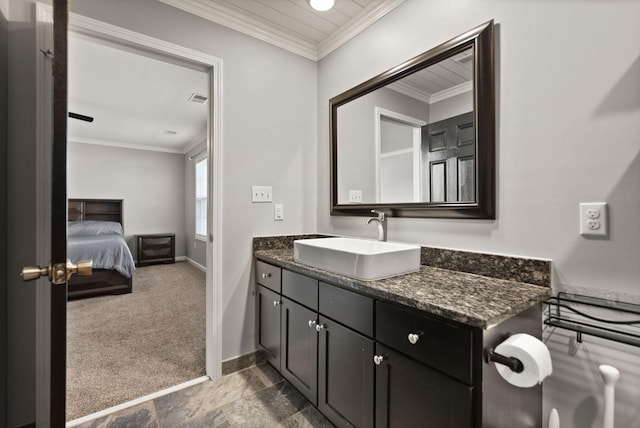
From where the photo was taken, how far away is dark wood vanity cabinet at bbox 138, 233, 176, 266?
5.59 meters

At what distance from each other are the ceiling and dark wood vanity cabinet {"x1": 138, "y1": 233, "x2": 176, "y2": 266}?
187 cm

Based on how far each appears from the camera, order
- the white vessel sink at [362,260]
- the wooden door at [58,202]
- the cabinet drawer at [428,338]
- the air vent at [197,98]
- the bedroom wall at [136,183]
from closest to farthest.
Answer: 1. the wooden door at [58,202]
2. the cabinet drawer at [428,338]
3. the white vessel sink at [362,260]
4. the air vent at [197,98]
5. the bedroom wall at [136,183]

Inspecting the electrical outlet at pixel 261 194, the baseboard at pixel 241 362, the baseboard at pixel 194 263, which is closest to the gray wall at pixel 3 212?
the baseboard at pixel 241 362

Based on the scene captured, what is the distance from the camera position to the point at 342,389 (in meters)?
1.34

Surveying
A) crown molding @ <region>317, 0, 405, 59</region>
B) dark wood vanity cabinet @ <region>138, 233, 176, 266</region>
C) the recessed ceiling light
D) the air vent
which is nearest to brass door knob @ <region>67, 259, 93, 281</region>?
the recessed ceiling light

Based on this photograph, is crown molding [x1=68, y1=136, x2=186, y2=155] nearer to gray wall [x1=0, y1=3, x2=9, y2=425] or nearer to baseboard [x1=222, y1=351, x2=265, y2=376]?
gray wall [x1=0, y1=3, x2=9, y2=425]

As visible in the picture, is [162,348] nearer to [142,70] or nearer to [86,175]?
[142,70]

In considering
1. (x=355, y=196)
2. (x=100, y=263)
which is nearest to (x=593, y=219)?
(x=355, y=196)

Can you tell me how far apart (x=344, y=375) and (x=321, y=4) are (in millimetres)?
2090

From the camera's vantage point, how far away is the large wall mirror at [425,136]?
1.36 metres

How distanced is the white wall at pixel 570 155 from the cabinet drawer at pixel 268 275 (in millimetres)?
1072

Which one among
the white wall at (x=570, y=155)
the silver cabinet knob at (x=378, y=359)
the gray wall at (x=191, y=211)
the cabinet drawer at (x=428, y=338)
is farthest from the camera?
the gray wall at (x=191, y=211)

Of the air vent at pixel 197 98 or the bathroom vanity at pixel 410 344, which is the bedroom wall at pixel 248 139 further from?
the air vent at pixel 197 98

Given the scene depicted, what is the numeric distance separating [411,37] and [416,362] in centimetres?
169
